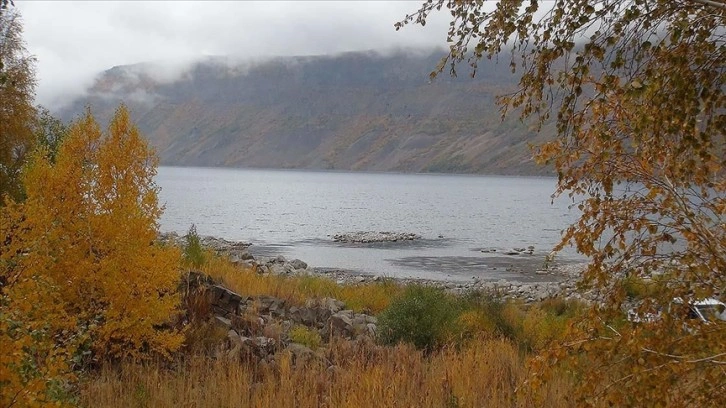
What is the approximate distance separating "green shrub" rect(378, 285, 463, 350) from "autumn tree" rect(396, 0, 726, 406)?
A: 655cm

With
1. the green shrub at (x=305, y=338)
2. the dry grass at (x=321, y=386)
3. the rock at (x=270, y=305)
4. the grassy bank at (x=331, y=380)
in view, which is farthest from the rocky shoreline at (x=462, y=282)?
A: the dry grass at (x=321, y=386)

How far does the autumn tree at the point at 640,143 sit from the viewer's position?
128 inches

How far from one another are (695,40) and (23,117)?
84.2 ft

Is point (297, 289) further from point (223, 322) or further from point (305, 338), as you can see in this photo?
point (223, 322)

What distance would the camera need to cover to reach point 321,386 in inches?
274

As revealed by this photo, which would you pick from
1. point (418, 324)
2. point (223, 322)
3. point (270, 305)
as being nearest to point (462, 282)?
point (270, 305)

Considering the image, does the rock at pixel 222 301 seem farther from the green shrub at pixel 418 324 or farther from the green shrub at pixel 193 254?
the green shrub at pixel 193 254

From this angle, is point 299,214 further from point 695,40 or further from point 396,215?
point 695,40

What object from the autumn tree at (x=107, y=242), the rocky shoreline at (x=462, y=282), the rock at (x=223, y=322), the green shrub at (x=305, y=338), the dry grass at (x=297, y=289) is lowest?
the rocky shoreline at (x=462, y=282)

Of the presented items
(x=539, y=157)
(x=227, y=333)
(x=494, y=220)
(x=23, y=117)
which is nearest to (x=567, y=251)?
(x=494, y=220)

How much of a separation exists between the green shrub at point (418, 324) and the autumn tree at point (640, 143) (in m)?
6.55

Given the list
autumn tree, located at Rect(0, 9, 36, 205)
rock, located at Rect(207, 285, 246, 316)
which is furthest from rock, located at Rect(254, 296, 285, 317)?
autumn tree, located at Rect(0, 9, 36, 205)

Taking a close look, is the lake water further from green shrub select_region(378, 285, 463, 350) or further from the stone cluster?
green shrub select_region(378, 285, 463, 350)

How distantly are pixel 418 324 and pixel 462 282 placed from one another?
2098cm
